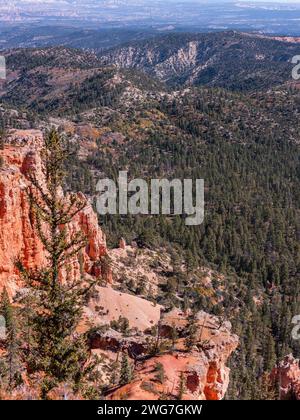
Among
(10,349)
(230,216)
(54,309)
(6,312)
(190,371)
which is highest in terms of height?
(54,309)

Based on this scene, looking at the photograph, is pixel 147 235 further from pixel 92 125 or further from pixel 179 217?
pixel 92 125

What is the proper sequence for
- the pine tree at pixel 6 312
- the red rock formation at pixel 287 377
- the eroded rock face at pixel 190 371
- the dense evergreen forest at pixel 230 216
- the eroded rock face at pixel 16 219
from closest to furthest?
the eroded rock face at pixel 190 371 → the pine tree at pixel 6 312 → the red rock formation at pixel 287 377 → the eroded rock face at pixel 16 219 → the dense evergreen forest at pixel 230 216

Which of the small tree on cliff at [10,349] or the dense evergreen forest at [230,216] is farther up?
the small tree on cliff at [10,349]

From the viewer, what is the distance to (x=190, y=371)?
112 ft

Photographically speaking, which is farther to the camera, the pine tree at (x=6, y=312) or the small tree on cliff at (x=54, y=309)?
the pine tree at (x=6, y=312)

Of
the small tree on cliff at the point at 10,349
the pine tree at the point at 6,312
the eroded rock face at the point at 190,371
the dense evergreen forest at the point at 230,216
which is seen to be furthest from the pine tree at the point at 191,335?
the pine tree at the point at 6,312

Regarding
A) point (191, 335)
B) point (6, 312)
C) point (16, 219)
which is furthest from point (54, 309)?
point (16, 219)

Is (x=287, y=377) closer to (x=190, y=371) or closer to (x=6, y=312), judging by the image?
(x=190, y=371)

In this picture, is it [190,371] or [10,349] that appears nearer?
[10,349]

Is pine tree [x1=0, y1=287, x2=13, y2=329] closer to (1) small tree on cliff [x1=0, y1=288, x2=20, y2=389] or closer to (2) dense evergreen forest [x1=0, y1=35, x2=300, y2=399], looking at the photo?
(1) small tree on cliff [x1=0, y1=288, x2=20, y2=389]

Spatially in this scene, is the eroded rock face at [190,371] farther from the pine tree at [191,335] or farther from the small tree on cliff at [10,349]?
the small tree on cliff at [10,349]

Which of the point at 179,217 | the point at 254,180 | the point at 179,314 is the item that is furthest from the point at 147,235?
the point at 254,180

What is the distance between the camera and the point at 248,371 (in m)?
62.1

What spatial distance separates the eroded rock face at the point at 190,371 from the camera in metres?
30.5
